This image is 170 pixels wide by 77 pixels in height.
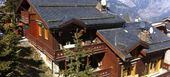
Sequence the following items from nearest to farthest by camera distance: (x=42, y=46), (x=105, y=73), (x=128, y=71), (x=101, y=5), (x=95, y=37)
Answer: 1. (x=105, y=73)
2. (x=42, y=46)
3. (x=128, y=71)
4. (x=95, y=37)
5. (x=101, y=5)

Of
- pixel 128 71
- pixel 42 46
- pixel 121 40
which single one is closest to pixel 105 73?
pixel 128 71

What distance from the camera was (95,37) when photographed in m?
34.1

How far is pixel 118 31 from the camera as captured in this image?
35562mm

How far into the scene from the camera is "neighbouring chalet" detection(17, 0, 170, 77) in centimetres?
3038

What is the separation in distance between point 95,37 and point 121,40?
3.17 meters

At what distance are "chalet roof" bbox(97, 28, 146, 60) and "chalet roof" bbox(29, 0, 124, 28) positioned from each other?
104cm

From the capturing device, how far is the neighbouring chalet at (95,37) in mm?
30375

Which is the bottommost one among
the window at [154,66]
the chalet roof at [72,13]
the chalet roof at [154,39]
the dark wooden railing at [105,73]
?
the window at [154,66]

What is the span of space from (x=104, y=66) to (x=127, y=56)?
3.86 metres

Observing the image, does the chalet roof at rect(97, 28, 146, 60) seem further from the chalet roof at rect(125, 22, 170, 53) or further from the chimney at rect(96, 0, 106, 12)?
the chimney at rect(96, 0, 106, 12)

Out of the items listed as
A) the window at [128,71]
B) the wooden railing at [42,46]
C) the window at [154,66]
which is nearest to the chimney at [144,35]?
the window at [154,66]

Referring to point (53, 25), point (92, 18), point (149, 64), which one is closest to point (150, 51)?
point (149, 64)

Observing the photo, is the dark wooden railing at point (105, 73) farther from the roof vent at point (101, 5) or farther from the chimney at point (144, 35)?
the roof vent at point (101, 5)

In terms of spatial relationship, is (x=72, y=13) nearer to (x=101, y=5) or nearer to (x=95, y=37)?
(x=95, y=37)
